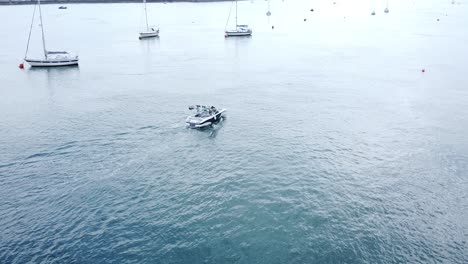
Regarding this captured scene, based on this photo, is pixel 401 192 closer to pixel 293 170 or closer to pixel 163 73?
pixel 293 170

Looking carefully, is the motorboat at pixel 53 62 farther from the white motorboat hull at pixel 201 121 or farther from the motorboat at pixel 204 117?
the white motorboat hull at pixel 201 121

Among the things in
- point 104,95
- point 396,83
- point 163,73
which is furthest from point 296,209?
point 163,73

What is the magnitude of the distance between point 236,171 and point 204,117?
2358 cm

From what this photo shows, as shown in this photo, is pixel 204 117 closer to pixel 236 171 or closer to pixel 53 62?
pixel 236 171

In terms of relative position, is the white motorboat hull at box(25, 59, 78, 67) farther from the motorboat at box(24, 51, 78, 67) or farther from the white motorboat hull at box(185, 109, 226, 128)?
the white motorboat hull at box(185, 109, 226, 128)

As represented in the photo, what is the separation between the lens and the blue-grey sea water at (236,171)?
53469 millimetres

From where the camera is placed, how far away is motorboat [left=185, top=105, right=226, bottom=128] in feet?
297

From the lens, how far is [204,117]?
9250 centimetres

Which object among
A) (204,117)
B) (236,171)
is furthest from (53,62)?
(236,171)

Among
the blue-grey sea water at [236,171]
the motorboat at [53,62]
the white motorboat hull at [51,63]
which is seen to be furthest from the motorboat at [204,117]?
the white motorboat hull at [51,63]

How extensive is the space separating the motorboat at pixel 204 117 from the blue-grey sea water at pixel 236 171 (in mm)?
2363

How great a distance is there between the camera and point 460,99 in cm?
11538

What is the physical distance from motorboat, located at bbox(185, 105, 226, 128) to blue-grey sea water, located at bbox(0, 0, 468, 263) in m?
2.36

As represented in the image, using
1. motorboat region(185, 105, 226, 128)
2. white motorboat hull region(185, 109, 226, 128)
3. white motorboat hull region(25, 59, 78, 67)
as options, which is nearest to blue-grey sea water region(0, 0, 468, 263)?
white motorboat hull region(185, 109, 226, 128)
